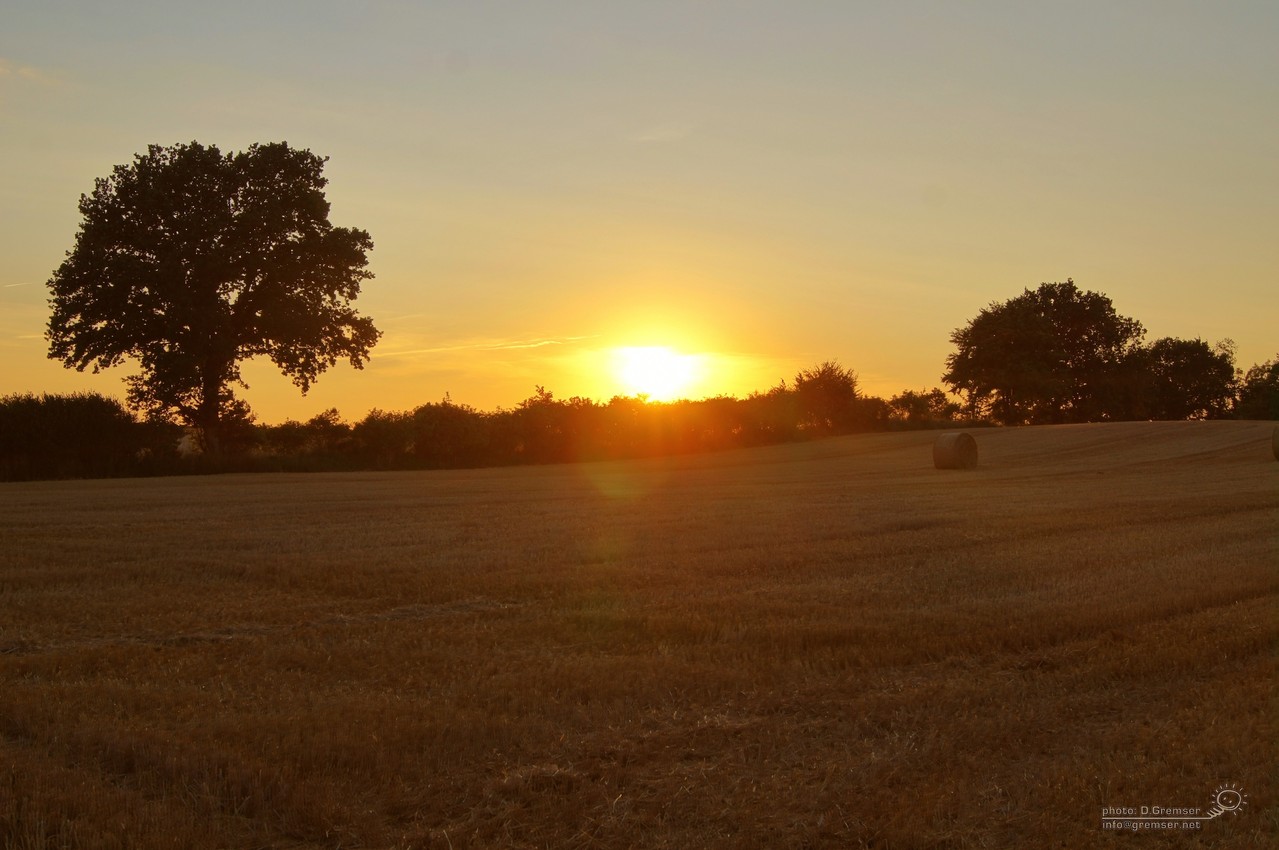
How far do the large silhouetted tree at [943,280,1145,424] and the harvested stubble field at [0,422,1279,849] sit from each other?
206 ft

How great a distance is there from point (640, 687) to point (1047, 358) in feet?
247

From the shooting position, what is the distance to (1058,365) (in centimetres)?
7700

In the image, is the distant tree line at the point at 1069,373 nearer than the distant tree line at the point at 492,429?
No

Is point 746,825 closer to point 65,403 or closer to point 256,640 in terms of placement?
point 256,640

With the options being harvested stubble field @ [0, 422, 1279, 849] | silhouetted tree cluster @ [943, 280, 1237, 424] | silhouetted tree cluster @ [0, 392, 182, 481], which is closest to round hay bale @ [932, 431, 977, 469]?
harvested stubble field @ [0, 422, 1279, 849]

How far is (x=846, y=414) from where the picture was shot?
68438 mm

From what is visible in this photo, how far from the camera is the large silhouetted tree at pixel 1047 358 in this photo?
246 ft

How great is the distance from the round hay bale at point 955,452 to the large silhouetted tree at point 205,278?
988 inches

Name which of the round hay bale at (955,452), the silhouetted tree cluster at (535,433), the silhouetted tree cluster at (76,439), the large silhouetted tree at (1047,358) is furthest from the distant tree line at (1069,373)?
the silhouetted tree cluster at (76,439)

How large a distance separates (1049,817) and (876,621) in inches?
153

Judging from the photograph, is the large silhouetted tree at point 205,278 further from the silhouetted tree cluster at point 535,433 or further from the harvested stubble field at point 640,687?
the harvested stubble field at point 640,687

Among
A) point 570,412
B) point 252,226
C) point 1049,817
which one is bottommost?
point 1049,817

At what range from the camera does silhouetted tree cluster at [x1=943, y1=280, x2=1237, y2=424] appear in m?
75.1

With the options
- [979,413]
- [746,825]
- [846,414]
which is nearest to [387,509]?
[746,825]
